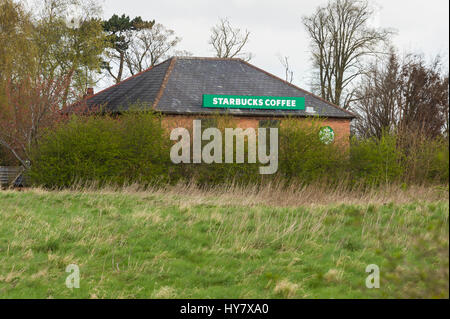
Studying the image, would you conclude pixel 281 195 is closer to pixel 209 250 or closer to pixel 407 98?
pixel 209 250

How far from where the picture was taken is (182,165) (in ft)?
60.1

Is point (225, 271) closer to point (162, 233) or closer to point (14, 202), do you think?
point (162, 233)

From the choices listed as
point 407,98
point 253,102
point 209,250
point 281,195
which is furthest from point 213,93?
point 209,250

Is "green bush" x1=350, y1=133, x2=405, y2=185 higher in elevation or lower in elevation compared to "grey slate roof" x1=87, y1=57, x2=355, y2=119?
lower

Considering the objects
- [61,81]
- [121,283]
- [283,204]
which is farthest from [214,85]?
[121,283]

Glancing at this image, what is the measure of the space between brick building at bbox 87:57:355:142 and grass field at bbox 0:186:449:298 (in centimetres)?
1774

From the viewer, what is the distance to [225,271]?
729cm

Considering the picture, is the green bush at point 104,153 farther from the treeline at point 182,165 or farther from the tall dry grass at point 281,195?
the tall dry grass at point 281,195

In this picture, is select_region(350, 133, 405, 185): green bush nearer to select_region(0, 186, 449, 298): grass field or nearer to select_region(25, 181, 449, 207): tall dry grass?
select_region(25, 181, 449, 207): tall dry grass

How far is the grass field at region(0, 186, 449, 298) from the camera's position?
21.5 ft

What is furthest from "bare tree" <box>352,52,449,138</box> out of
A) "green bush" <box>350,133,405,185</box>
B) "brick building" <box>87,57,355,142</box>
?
"green bush" <box>350,133,405,185</box>

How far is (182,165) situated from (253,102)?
1311 cm

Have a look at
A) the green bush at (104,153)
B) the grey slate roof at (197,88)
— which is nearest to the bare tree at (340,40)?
the grey slate roof at (197,88)
